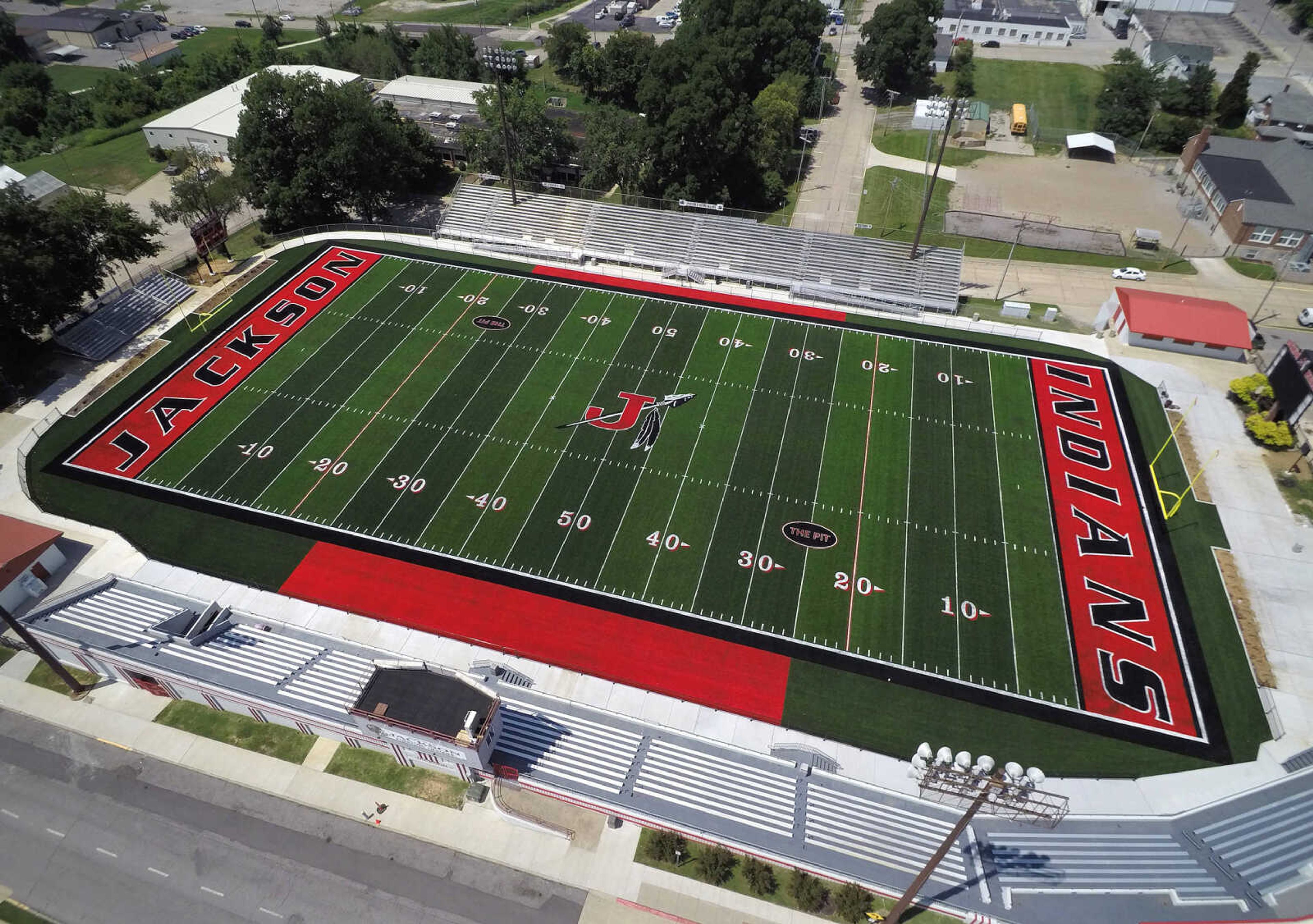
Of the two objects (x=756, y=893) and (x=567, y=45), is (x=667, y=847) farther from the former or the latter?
(x=567, y=45)

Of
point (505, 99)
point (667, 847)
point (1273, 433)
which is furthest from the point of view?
point (505, 99)

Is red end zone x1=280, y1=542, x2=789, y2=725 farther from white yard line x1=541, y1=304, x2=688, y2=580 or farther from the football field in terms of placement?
white yard line x1=541, y1=304, x2=688, y2=580

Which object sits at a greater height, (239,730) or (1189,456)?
(1189,456)

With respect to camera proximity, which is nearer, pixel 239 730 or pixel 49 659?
pixel 49 659

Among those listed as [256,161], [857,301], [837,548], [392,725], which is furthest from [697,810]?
[256,161]

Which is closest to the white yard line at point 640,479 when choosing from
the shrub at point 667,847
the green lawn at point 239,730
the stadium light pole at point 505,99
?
the shrub at point 667,847

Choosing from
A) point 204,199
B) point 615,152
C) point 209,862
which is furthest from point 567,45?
point 209,862

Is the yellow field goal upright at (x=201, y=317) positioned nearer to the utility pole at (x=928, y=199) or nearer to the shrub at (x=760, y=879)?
the shrub at (x=760, y=879)


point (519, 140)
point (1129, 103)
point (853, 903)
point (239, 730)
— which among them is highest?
point (1129, 103)
